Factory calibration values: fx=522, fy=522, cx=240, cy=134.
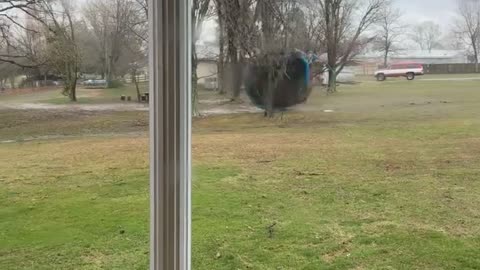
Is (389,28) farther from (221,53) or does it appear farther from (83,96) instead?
(83,96)

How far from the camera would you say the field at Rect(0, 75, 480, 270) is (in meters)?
1.30

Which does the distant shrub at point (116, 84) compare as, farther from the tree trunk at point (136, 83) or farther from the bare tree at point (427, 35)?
the bare tree at point (427, 35)

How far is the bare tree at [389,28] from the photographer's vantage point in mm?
1329

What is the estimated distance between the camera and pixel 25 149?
4.87 feet

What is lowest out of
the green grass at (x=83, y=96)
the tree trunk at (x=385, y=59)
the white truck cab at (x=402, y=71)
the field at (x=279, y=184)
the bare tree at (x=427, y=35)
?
the field at (x=279, y=184)

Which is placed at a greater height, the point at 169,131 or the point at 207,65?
the point at 207,65

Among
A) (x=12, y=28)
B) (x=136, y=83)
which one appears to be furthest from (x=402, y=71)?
(x=12, y=28)

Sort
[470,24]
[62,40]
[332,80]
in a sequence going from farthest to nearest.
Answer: [62,40], [332,80], [470,24]

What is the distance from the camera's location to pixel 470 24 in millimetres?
1283

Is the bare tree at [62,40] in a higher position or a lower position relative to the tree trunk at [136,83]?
higher

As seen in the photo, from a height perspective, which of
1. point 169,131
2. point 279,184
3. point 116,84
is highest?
point 116,84

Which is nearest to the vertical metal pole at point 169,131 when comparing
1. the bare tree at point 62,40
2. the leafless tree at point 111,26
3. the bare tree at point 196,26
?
the bare tree at point 196,26

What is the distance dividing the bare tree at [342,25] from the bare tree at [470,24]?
18cm

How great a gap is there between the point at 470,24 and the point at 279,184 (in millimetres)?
625
